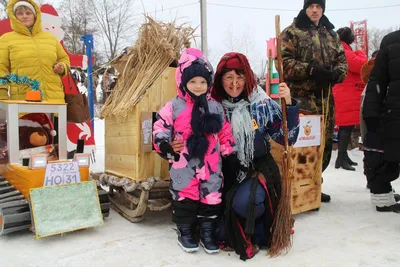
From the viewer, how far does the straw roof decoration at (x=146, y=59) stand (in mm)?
2768

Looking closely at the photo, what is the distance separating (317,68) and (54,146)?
7.74 ft

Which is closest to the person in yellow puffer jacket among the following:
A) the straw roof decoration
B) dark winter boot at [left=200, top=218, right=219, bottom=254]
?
the straw roof decoration

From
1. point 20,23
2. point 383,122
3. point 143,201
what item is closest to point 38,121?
point 20,23

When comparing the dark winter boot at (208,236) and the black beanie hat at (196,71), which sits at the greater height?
the black beanie hat at (196,71)

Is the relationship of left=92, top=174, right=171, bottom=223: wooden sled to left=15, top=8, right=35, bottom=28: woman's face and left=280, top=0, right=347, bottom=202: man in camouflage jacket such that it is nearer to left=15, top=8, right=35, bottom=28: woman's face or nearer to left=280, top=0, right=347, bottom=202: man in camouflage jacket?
left=280, top=0, right=347, bottom=202: man in camouflage jacket

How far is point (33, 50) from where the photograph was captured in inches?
132

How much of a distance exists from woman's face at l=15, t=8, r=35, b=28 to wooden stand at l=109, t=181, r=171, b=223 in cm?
189

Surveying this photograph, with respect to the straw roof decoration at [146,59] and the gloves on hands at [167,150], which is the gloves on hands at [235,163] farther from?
the straw roof decoration at [146,59]

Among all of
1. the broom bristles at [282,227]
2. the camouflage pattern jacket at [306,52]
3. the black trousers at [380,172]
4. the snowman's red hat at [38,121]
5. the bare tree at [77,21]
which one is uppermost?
the bare tree at [77,21]

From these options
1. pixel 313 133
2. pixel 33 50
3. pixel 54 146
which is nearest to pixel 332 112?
pixel 313 133

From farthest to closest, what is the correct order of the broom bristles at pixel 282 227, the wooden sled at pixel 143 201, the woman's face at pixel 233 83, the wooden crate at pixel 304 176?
the wooden crate at pixel 304 176
the wooden sled at pixel 143 201
the woman's face at pixel 233 83
the broom bristles at pixel 282 227

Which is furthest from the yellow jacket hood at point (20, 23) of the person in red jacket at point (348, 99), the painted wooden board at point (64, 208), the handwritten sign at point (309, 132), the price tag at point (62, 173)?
the person in red jacket at point (348, 99)

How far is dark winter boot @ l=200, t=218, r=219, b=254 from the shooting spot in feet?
7.18

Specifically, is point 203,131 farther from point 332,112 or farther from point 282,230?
point 332,112
